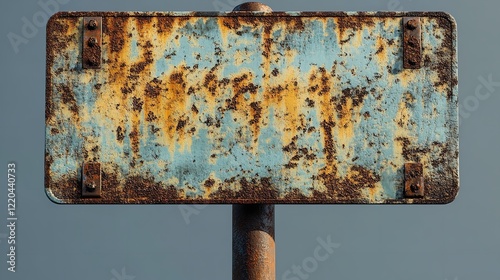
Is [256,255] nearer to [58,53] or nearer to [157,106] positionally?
[157,106]

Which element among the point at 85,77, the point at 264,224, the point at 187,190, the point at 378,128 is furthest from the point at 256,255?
the point at 85,77

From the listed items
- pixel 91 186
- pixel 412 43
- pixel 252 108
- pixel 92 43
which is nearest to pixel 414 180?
pixel 412 43

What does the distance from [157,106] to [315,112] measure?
0.47 m

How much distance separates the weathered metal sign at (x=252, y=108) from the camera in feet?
8.21

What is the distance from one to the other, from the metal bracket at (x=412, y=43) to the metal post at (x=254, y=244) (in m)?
0.62

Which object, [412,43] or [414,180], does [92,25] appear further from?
[414,180]

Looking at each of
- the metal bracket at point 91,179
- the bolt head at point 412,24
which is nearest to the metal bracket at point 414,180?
the bolt head at point 412,24

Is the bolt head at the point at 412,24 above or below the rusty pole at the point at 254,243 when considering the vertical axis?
above

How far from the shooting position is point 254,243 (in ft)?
8.81

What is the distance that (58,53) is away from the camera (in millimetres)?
2605

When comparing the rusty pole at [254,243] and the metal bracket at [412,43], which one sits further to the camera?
Result: the rusty pole at [254,243]

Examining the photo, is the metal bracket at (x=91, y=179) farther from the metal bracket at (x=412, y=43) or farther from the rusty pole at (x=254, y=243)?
the metal bracket at (x=412, y=43)

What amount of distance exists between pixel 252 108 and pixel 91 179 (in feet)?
1.68

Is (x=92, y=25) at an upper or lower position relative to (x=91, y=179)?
upper
